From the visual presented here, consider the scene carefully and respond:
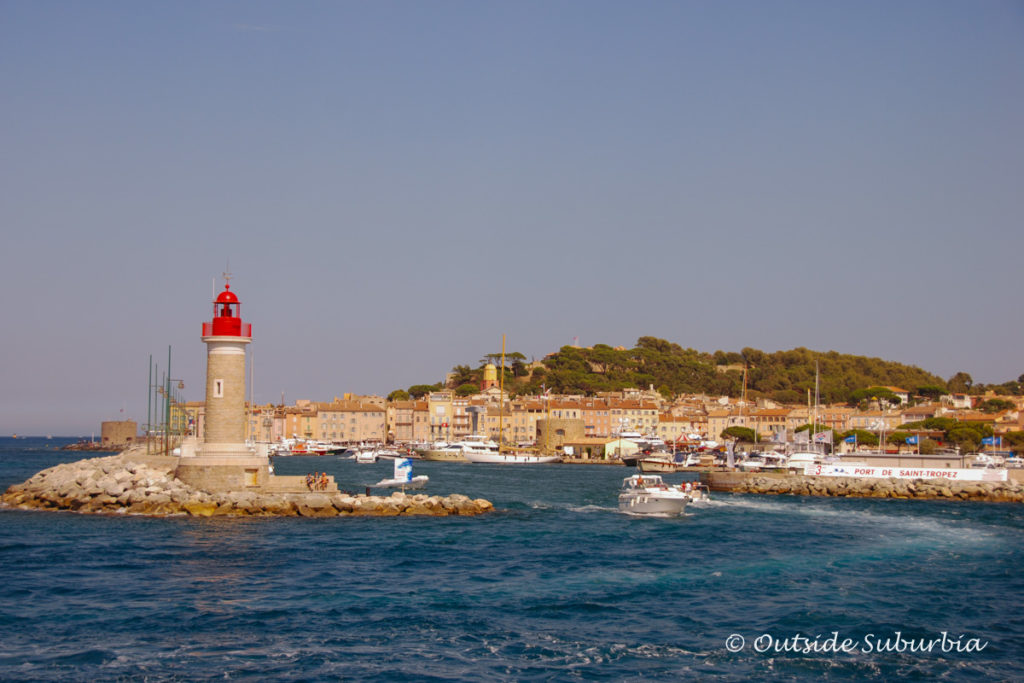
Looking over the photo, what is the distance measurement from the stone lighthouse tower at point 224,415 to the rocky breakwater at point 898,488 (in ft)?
93.1

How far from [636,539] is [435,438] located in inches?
3550

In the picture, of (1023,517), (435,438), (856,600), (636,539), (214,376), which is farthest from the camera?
(435,438)

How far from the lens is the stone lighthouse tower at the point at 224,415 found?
32.2m

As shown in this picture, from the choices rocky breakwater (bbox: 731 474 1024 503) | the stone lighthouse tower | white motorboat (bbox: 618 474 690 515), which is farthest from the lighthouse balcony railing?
rocky breakwater (bbox: 731 474 1024 503)

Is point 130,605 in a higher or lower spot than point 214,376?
lower

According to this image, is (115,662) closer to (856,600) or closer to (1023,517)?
(856,600)

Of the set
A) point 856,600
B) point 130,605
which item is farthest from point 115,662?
point 856,600

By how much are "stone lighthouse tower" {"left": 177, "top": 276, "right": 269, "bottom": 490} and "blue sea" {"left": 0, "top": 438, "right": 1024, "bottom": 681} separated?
2.23 m

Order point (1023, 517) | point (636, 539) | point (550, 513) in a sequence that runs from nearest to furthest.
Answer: point (636, 539), point (550, 513), point (1023, 517)

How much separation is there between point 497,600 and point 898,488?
1356 inches

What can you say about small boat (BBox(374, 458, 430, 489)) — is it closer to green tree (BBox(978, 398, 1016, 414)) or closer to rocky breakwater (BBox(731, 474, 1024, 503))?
rocky breakwater (BBox(731, 474, 1024, 503))

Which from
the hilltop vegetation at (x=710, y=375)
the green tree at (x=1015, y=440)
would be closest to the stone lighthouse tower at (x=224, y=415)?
the green tree at (x=1015, y=440)

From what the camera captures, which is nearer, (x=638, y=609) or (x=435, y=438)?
(x=638, y=609)

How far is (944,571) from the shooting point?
24.3 metres
